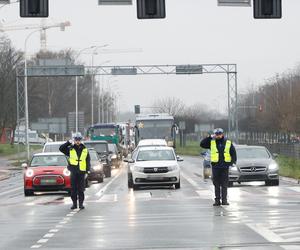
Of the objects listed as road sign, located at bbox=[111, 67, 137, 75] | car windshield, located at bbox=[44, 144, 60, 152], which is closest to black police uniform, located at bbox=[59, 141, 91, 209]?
car windshield, located at bbox=[44, 144, 60, 152]

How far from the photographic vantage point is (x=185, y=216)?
18.2m

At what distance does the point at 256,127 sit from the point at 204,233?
82.0 meters

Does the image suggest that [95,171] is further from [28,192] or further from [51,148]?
[28,192]

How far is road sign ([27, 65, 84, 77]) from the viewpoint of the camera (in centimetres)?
7512

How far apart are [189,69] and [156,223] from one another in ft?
208

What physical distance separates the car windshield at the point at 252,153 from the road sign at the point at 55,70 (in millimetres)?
44028

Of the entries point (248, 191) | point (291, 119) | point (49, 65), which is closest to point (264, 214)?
point (248, 191)

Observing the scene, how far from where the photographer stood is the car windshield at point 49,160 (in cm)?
2919

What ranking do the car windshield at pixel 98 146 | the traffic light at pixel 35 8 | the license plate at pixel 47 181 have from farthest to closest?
the car windshield at pixel 98 146
the license plate at pixel 47 181
the traffic light at pixel 35 8

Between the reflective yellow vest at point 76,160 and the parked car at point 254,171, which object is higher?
the reflective yellow vest at point 76,160

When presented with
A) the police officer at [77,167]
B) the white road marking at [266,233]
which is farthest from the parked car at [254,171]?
the white road marking at [266,233]

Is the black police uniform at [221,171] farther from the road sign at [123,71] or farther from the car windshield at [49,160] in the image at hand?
the road sign at [123,71]

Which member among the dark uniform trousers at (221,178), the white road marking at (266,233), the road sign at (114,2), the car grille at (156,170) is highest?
the road sign at (114,2)

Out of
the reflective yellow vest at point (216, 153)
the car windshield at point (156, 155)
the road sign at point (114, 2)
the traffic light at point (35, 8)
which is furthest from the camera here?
the car windshield at point (156, 155)
